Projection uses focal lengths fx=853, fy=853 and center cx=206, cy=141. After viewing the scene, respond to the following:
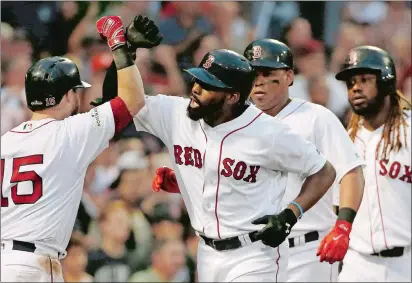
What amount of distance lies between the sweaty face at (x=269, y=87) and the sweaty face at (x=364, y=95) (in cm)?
70

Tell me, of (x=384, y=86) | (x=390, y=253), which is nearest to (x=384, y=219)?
(x=390, y=253)

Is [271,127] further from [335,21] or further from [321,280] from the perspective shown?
[335,21]

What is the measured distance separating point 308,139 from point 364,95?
858mm

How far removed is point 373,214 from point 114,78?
232 cm

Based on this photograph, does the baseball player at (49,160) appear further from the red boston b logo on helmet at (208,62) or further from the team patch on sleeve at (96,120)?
the red boston b logo on helmet at (208,62)

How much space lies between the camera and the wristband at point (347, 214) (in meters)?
4.82

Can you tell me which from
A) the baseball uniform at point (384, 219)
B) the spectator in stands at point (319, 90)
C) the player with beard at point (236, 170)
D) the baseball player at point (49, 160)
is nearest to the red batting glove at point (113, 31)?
the baseball player at point (49, 160)

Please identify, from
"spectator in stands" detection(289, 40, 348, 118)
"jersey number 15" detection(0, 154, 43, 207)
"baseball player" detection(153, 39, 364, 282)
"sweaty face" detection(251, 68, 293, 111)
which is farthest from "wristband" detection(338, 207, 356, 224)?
"spectator in stands" detection(289, 40, 348, 118)

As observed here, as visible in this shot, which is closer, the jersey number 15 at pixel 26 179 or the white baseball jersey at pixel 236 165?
the jersey number 15 at pixel 26 179

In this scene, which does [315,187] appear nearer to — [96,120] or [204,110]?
[204,110]

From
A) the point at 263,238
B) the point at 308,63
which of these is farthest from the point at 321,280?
the point at 308,63

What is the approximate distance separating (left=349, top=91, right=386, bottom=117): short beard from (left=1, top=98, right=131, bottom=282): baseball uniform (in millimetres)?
2133

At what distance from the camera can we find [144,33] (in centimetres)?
436

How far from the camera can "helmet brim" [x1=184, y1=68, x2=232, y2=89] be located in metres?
4.38
